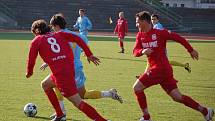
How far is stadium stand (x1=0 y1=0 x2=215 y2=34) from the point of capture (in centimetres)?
5125

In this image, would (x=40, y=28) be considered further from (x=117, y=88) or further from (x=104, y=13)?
(x=104, y=13)

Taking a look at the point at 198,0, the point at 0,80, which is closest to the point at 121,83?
the point at 0,80

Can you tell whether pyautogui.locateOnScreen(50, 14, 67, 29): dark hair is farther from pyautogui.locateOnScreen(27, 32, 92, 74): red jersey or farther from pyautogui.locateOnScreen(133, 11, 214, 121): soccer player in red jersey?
pyautogui.locateOnScreen(133, 11, 214, 121): soccer player in red jersey

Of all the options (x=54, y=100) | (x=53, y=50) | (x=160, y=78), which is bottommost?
(x=54, y=100)

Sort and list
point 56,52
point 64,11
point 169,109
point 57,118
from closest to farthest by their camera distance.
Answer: point 56,52
point 57,118
point 169,109
point 64,11

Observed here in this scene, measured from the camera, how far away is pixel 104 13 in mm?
54906

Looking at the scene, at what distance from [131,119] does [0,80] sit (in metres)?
6.10

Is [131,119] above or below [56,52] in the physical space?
below

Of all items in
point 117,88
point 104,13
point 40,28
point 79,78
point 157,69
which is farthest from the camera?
point 104,13

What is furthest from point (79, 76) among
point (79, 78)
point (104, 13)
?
point (104, 13)

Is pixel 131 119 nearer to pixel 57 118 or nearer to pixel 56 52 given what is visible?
pixel 57 118

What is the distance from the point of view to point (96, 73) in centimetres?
1698

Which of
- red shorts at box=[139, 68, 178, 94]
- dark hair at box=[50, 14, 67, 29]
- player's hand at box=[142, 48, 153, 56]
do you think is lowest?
red shorts at box=[139, 68, 178, 94]

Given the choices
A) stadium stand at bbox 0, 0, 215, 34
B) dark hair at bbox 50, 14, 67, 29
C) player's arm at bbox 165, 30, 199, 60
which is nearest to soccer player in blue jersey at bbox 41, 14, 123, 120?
dark hair at bbox 50, 14, 67, 29
